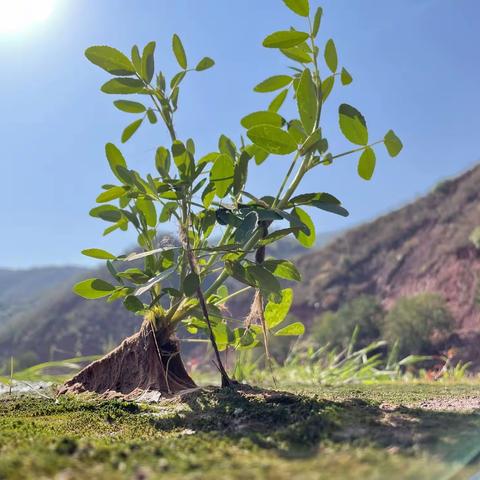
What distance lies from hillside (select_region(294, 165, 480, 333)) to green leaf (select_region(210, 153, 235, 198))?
9.88 metres

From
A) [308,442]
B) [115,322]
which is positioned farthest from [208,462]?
[115,322]

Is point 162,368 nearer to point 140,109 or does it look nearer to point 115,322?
point 140,109

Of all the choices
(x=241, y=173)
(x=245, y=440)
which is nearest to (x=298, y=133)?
(x=241, y=173)

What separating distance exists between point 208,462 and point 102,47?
3.11ft

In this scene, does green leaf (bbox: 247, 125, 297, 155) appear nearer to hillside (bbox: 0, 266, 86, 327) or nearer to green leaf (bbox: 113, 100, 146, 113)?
green leaf (bbox: 113, 100, 146, 113)

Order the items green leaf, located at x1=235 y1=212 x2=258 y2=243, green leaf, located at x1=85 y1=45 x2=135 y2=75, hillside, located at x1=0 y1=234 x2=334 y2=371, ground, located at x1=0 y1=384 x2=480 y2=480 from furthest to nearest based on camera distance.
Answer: hillside, located at x1=0 y1=234 x2=334 y2=371 → green leaf, located at x1=85 y1=45 x2=135 y2=75 → green leaf, located at x1=235 y1=212 x2=258 y2=243 → ground, located at x1=0 y1=384 x2=480 y2=480

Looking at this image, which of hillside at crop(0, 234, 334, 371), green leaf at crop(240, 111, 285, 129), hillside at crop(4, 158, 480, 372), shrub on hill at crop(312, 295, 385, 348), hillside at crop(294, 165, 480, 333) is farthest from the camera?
hillside at crop(0, 234, 334, 371)

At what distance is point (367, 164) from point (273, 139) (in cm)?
25

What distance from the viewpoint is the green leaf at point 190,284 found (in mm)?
993

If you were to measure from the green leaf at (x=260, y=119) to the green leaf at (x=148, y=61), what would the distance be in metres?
0.29

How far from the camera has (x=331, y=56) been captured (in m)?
1.09

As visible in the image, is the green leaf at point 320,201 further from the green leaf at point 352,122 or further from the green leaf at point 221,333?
the green leaf at point 221,333

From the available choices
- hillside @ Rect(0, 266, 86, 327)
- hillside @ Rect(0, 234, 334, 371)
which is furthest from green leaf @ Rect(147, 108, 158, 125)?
hillside @ Rect(0, 266, 86, 327)

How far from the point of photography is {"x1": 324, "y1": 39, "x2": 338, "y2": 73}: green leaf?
109cm
